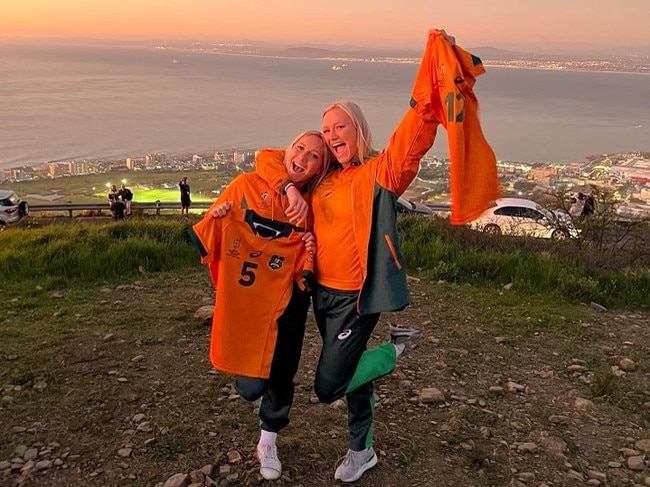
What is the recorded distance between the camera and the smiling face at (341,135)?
280 centimetres

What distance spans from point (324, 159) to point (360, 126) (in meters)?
0.25

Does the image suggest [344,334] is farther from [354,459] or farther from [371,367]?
[354,459]

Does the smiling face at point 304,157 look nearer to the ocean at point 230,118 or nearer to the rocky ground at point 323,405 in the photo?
the rocky ground at point 323,405

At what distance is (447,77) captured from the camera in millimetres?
2611

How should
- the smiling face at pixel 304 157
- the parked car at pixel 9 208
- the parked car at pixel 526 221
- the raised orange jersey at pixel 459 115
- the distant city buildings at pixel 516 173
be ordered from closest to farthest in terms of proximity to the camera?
the raised orange jersey at pixel 459 115 < the smiling face at pixel 304 157 < the parked car at pixel 526 221 < the parked car at pixel 9 208 < the distant city buildings at pixel 516 173

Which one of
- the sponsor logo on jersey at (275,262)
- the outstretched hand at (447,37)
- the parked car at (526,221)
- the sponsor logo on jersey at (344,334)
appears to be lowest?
the parked car at (526,221)

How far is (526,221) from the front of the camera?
16609 mm

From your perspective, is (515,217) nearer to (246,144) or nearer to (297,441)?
(297,441)

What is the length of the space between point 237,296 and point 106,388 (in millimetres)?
1878

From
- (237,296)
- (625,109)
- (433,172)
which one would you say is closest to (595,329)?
(237,296)

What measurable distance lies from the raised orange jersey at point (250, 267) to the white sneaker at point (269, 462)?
59cm

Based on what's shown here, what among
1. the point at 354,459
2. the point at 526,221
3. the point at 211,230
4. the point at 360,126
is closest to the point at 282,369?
the point at 354,459

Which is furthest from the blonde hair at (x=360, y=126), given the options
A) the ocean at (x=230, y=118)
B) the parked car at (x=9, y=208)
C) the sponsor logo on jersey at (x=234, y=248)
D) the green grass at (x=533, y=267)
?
the ocean at (x=230, y=118)

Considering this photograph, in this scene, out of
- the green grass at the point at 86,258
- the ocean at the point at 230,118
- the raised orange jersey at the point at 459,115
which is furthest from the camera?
the ocean at the point at 230,118
